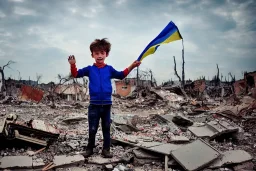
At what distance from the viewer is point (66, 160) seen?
129 inches

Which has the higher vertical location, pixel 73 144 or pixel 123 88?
pixel 123 88

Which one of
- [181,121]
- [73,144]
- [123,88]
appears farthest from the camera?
[123,88]

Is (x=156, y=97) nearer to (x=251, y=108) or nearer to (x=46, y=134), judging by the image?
(x=251, y=108)

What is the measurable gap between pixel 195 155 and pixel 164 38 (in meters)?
1.88

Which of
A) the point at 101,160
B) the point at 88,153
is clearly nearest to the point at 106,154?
the point at 101,160

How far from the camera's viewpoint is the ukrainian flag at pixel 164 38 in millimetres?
3639

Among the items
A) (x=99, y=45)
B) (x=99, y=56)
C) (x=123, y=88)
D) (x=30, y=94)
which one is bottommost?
(x=30, y=94)

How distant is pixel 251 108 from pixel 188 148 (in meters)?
7.07

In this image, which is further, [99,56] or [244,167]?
[99,56]

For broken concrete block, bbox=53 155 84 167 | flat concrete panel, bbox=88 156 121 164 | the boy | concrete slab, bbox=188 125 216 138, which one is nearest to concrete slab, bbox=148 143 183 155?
flat concrete panel, bbox=88 156 121 164

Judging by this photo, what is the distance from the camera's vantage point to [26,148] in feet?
12.7

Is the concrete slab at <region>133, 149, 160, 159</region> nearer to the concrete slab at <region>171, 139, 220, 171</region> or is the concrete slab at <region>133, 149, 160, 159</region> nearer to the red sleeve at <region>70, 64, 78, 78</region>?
the concrete slab at <region>171, 139, 220, 171</region>

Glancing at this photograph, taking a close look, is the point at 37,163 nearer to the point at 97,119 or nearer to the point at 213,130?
the point at 97,119

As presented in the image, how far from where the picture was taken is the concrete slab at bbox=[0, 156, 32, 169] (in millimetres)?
2945
